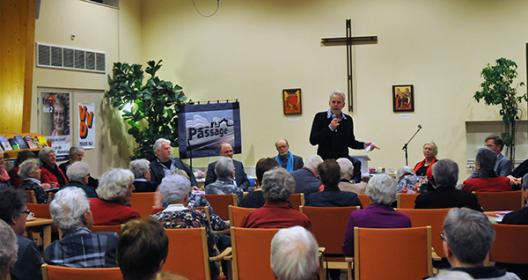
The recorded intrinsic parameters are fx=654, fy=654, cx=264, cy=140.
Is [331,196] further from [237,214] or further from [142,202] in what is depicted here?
[142,202]

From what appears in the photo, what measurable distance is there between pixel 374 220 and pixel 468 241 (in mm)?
1613

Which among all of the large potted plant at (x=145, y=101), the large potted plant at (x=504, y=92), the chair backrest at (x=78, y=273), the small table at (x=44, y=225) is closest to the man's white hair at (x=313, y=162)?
the small table at (x=44, y=225)

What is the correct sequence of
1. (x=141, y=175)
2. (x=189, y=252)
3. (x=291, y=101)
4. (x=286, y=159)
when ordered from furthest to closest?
(x=291, y=101) < (x=286, y=159) < (x=141, y=175) < (x=189, y=252)

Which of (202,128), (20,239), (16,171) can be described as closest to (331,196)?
(20,239)

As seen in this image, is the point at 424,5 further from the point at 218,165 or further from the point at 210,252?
the point at 210,252

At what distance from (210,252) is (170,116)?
7.47m

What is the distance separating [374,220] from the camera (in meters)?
4.23

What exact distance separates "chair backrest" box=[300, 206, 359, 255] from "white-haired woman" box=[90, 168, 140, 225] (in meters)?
1.29

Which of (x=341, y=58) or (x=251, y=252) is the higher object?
(x=341, y=58)

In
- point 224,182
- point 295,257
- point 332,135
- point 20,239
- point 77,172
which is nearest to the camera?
point 295,257

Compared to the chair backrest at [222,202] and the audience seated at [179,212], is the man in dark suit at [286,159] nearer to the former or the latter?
the chair backrest at [222,202]

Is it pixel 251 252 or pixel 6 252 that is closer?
pixel 6 252

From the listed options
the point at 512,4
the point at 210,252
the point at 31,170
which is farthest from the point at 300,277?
the point at 512,4

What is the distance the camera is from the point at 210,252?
14.2 feet
